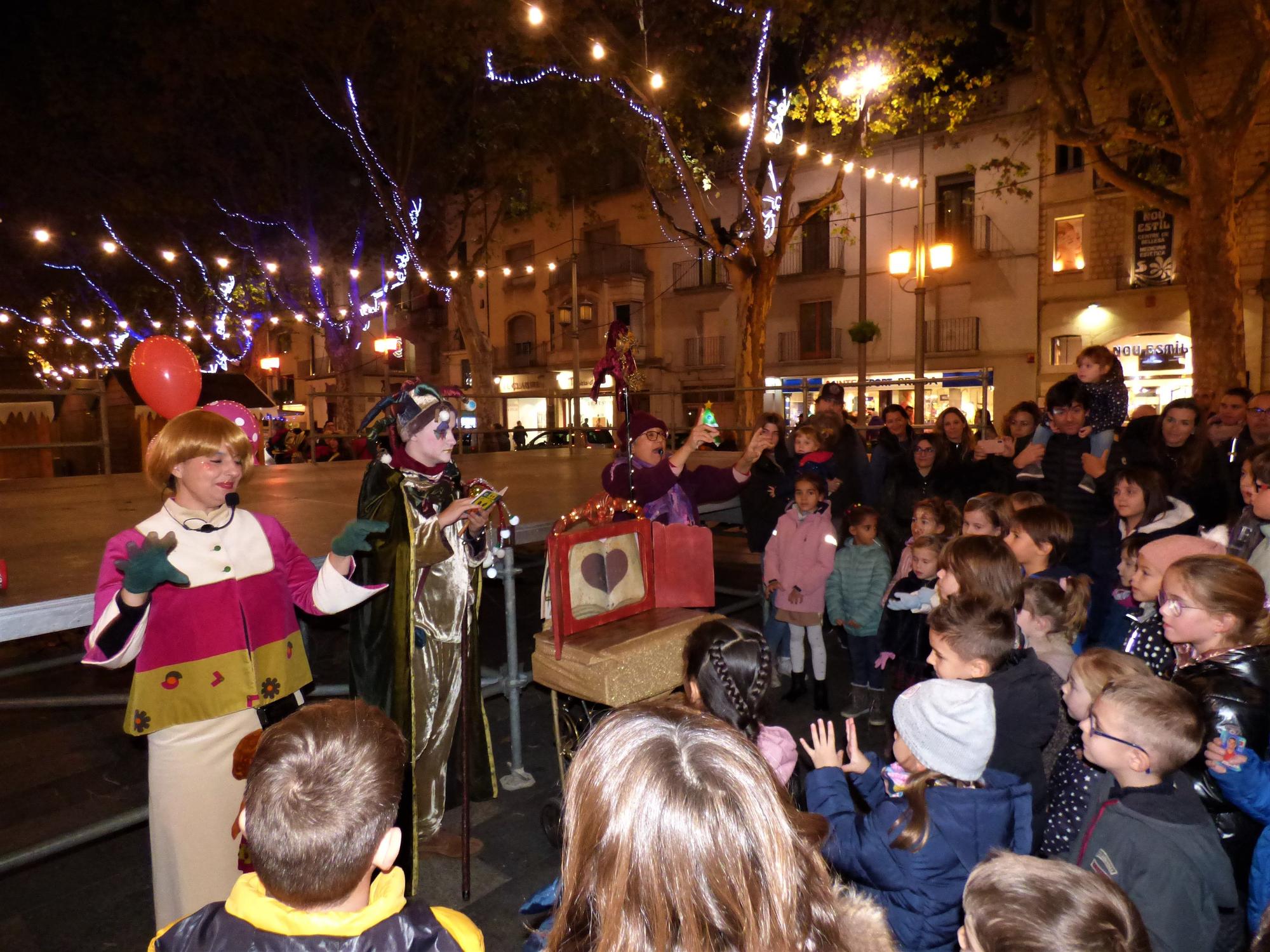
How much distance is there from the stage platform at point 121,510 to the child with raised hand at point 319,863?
75.9 inches

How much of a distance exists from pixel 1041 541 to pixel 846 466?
2.22 metres

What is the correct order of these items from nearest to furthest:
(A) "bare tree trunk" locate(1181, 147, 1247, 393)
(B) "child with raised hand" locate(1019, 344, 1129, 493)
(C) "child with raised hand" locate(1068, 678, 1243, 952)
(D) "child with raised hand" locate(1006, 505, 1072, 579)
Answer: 1. (C) "child with raised hand" locate(1068, 678, 1243, 952)
2. (D) "child with raised hand" locate(1006, 505, 1072, 579)
3. (B) "child with raised hand" locate(1019, 344, 1129, 493)
4. (A) "bare tree trunk" locate(1181, 147, 1247, 393)

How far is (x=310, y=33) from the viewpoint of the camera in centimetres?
1460

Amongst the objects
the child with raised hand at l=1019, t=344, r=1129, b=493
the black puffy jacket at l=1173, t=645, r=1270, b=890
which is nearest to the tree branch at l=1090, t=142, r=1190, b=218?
the child with raised hand at l=1019, t=344, r=1129, b=493

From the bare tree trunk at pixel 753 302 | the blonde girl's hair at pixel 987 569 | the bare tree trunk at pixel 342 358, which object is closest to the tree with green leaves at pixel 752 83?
the bare tree trunk at pixel 753 302

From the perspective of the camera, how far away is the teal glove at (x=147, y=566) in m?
2.20

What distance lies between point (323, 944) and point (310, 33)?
55.2 feet

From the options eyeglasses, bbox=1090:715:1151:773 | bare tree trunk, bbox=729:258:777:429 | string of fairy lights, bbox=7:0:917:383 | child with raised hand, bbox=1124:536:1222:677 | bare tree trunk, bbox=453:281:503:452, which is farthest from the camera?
bare tree trunk, bbox=453:281:503:452

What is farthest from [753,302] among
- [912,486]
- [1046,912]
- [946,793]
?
[1046,912]

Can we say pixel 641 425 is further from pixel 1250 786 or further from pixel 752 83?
pixel 752 83

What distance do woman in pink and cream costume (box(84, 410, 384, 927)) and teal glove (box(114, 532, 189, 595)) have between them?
0.18 ft

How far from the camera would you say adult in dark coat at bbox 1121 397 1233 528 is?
15.5 feet

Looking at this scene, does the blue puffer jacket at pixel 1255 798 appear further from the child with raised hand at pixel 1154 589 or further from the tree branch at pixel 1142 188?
the tree branch at pixel 1142 188

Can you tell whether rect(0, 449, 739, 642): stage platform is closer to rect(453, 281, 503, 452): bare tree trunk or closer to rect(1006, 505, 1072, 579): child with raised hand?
rect(1006, 505, 1072, 579): child with raised hand
